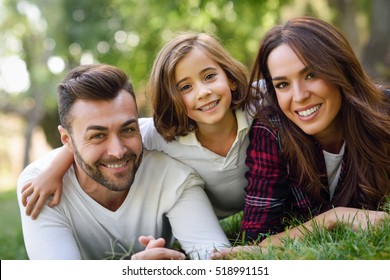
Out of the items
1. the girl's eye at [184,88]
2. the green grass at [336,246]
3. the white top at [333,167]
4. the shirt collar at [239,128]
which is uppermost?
the girl's eye at [184,88]

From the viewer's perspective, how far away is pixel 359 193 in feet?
9.87

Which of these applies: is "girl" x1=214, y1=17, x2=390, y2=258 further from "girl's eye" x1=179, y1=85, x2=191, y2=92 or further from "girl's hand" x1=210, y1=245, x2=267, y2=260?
"girl's eye" x1=179, y1=85, x2=191, y2=92

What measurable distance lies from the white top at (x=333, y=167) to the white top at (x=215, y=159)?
1.65 feet

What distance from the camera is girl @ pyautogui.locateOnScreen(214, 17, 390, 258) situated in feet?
9.50

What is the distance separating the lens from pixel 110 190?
10.4 ft

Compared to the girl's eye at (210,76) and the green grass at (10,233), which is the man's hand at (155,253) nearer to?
the girl's eye at (210,76)

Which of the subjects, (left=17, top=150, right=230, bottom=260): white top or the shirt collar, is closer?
(left=17, top=150, right=230, bottom=260): white top

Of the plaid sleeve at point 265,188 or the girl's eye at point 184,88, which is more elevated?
the girl's eye at point 184,88

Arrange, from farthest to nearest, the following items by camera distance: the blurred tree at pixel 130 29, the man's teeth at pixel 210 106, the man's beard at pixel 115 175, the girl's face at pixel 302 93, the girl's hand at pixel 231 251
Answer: the blurred tree at pixel 130 29 → the man's teeth at pixel 210 106 → the man's beard at pixel 115 175 → the girl's face at pixel 302 93 → the girl's hand at pixel 231 251

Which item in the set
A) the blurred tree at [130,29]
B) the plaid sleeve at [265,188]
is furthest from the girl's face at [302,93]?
the blurred tree at [130,29]

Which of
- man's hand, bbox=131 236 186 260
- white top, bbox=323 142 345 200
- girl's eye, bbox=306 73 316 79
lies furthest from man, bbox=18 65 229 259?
girl's eye, bbox=306 73 316 79

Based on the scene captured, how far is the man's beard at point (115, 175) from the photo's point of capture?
298 centimetres
